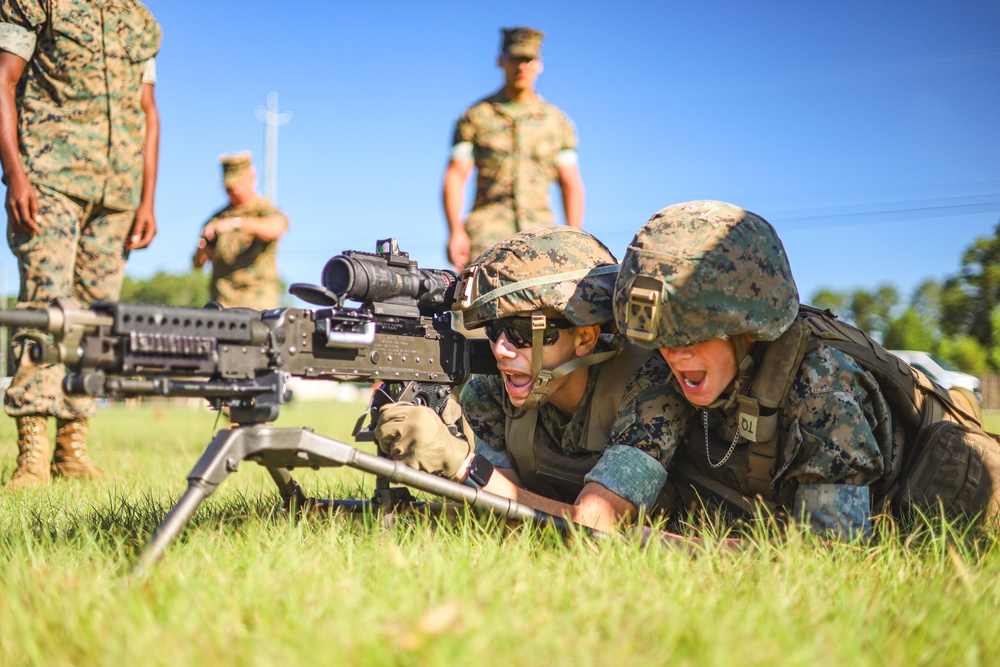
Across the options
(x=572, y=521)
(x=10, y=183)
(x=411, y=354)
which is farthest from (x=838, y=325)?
(x=10, y=183)

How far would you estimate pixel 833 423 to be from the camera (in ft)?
A: 9.74

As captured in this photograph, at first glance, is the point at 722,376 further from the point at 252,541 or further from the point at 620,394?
the point at 252,541

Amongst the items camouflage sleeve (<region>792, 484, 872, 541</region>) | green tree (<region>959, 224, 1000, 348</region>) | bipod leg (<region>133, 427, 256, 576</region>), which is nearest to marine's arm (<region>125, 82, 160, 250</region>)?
bipod leg (<region>133, 427, 256, 576</region>)

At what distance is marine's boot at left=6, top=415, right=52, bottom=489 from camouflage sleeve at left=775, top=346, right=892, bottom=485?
14.0 ft

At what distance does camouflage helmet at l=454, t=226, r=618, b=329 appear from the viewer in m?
3.50

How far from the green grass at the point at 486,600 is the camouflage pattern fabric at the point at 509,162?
190 inches

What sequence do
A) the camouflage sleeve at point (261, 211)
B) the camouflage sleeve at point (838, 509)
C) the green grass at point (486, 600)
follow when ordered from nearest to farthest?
the green grass at point (486, 600) < the camouflage sleeve at point (838, 509) < the camouflage sleeve at point (261, 211)

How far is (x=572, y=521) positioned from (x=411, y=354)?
3.00 ft

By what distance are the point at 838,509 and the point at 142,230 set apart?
5.12 m

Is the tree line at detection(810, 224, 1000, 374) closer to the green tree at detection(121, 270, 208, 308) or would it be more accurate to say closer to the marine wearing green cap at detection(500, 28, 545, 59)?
the marine wearing green cap at detection(500, 28, 545, 59)

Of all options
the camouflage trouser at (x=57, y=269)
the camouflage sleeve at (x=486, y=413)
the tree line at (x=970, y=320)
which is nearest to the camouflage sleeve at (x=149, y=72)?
the camouflage trouser at (x=57, y=269)

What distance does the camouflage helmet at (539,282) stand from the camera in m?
3.50

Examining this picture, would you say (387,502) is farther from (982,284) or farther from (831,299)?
(831,299)

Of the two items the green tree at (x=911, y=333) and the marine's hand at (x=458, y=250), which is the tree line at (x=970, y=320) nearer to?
the green tree at (x=911, y=333)
